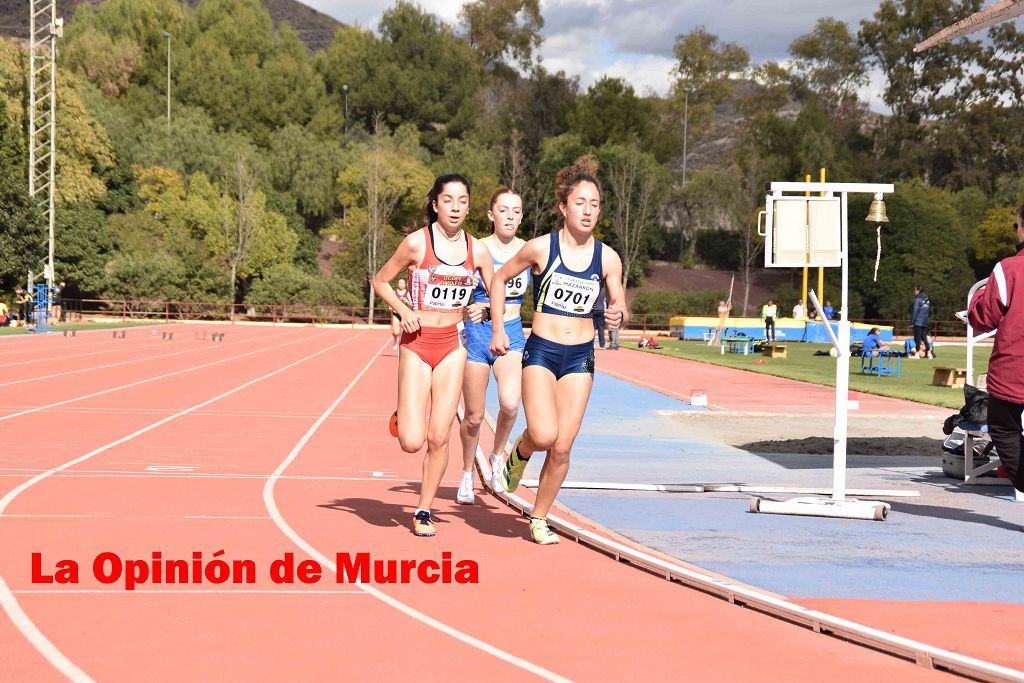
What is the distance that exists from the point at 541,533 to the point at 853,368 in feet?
88.4

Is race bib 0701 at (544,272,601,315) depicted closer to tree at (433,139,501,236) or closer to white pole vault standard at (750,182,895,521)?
white pole vault standard at (750,182,895,521)

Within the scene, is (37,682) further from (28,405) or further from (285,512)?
(28,405)

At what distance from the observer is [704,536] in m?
8.28

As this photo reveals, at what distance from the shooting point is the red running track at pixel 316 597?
500 centimetres

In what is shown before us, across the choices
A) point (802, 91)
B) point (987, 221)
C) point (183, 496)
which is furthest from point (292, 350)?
point (802, 91)

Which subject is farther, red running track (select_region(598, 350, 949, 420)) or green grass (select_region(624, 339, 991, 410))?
green grass (select_region(624, 339, 991, 410))

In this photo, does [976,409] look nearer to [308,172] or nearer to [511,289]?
[511,289]

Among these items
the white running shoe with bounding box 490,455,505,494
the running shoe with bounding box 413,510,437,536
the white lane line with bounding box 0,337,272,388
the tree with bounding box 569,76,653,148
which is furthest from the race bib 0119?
the tree with bounding box 569,76,653,148

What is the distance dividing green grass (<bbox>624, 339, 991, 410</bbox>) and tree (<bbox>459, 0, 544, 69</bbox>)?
213 feet

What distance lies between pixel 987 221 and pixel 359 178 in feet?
129

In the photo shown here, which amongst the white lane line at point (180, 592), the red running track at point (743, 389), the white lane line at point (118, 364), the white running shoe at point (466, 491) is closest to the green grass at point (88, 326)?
the white lane line at point (118, 364)

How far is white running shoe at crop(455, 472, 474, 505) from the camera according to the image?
958 centimetres

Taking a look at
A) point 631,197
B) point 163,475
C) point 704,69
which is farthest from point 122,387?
point 704,69

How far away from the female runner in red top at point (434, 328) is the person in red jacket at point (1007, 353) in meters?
3.23
